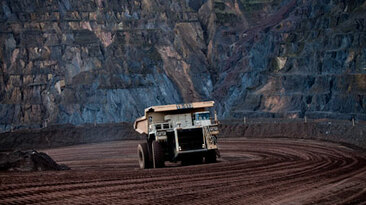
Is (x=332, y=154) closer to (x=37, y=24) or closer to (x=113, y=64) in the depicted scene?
(x=113, y=64)

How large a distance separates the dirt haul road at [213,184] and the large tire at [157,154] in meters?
1.87

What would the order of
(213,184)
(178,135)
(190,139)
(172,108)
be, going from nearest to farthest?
(213,184) < (178,135) < (190,139) < (172,108)

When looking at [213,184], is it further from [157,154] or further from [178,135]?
[157,154]

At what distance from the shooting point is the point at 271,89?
75.0 metres

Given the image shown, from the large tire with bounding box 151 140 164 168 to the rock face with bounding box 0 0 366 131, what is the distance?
46.5 metres

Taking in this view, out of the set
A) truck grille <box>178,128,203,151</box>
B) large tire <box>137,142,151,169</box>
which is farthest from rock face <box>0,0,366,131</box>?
truck grille <box>178,128,203,151</box>

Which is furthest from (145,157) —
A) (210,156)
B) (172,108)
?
(210,156)

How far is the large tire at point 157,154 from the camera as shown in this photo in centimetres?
2730

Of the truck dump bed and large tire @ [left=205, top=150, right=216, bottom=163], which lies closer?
the truck dump bed

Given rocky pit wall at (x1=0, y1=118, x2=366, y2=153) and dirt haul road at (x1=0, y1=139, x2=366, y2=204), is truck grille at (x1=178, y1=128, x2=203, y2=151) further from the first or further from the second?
rocky pit wall at (x1=0, y1=118, x2=366, y2=153)

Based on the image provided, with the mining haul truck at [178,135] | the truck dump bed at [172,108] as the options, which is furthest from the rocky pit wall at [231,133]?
the mining haul truck at [178,135]

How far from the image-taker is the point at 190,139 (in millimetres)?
27328

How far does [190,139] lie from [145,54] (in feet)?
227

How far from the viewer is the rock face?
78500 mm
